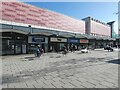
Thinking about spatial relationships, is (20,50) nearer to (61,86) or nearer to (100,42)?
(61,86)

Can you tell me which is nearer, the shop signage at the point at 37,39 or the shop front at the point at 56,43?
the shop signage at the point at 37,39

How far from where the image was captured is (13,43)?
80.4 feet

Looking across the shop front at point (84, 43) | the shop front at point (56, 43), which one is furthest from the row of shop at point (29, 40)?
the shop front at point (84, 43)

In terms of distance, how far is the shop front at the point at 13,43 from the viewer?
76.1 ft

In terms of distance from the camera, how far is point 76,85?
661cm

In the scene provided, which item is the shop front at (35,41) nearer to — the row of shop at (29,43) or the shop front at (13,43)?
the row of shop at (29,43)

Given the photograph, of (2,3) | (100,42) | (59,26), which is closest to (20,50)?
(2,3)

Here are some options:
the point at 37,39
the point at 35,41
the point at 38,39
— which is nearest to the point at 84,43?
the point at 38,39

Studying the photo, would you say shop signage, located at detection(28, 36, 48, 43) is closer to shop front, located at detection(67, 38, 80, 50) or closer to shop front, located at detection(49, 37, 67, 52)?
shop front, located at detection(49, 37, 67, 52)

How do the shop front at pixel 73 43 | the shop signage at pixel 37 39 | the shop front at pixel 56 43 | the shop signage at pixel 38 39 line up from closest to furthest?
the shop signage at pixel 37 39, the shop signage at pixel 38 39, the shop front at pixel 56 43, the shop front at pixel 73 43

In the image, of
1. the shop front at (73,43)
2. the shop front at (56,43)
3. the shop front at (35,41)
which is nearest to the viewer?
the shop front at (35,41)

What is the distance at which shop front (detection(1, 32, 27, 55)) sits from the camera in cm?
2319

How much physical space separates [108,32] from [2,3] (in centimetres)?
6466

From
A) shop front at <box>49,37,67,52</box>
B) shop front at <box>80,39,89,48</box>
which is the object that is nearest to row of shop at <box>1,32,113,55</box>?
shop front at <box>49,37,67,52</box>
